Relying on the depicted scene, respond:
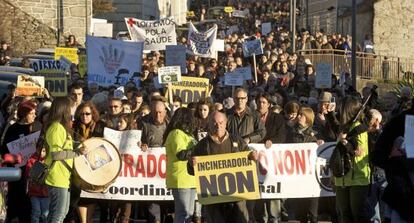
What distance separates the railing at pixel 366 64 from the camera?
1268 inches

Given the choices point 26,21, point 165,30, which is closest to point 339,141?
point 165,30

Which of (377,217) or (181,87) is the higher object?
(181,87)

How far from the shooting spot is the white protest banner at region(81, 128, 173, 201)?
1452 centimetres

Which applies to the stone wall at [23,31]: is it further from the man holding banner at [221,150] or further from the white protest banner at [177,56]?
the man holding banner at [221,150]

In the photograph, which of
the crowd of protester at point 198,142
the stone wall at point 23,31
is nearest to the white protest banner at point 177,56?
the crowd of protester at point 198,142

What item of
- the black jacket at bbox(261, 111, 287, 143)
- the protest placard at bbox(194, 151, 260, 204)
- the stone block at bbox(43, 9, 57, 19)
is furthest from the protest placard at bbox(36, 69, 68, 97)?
the stone block at bbox(43, 9, 57, 19)

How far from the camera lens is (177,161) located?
41.8ft

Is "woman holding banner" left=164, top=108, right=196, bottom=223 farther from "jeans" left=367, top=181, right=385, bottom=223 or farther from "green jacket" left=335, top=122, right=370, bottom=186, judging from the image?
"jeans" left=367, top=181, right=385, bottom=223

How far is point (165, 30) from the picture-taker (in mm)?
25625

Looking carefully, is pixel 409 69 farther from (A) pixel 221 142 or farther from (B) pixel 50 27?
(A) pixel 221 142

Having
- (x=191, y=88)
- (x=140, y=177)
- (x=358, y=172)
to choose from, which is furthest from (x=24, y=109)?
(x=191, y=88)

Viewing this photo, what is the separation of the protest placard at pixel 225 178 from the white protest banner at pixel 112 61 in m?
9.65

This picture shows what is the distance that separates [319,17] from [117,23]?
9.78 m

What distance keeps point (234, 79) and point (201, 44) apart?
5114 mm
